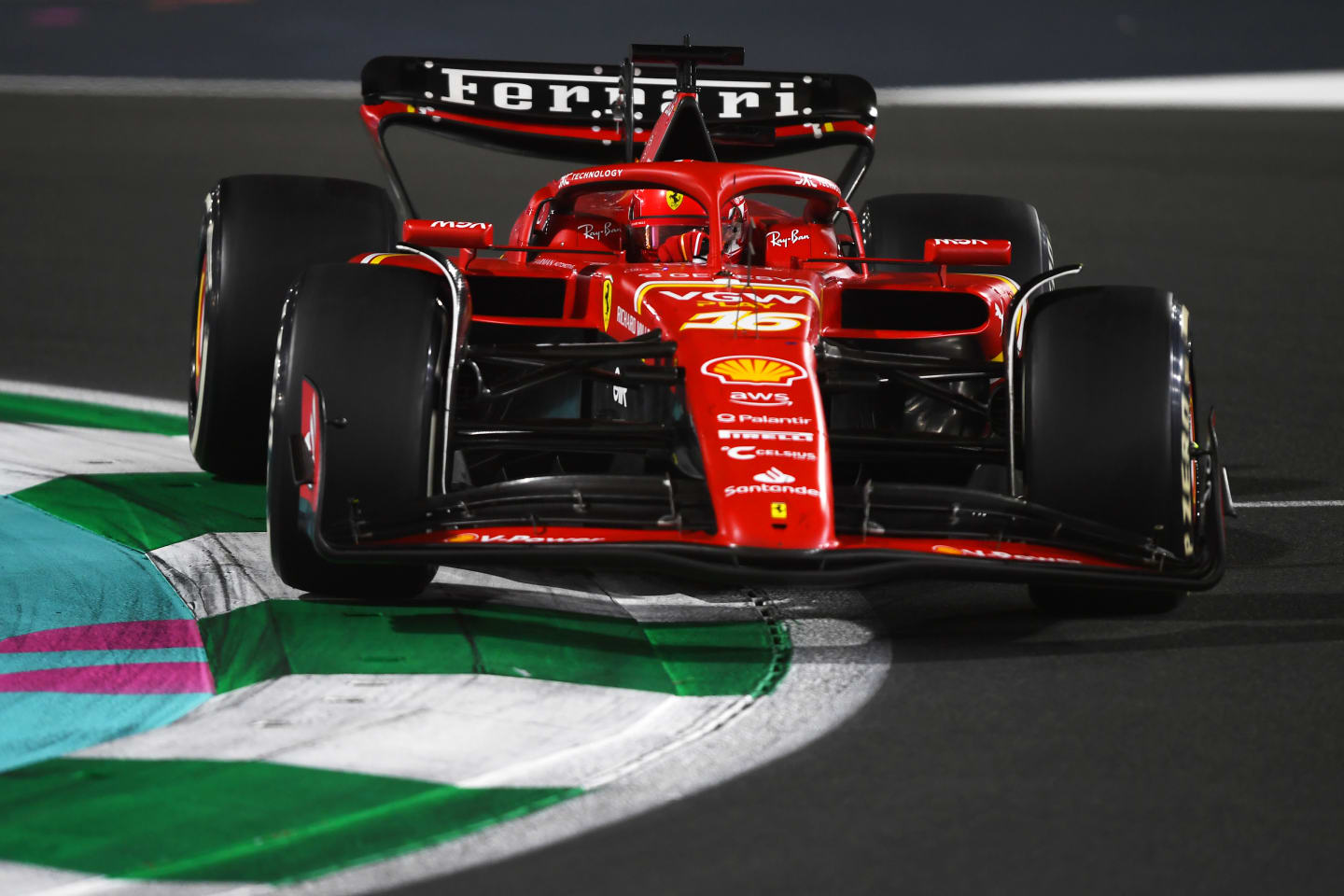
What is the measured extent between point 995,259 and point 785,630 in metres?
1.46

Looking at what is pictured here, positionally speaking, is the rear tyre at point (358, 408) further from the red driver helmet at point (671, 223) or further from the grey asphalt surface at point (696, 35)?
the grey asphalt surface at point (696, 35)

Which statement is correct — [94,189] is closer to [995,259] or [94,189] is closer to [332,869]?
[995,259]

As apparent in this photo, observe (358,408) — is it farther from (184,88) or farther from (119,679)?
(184,88)

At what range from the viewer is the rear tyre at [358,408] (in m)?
4.75

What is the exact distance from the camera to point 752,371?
16.1ft

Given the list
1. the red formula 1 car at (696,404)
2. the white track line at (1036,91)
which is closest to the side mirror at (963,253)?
the red formula 1 car at (696,404)

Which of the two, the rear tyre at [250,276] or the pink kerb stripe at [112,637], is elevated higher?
the rear tyre at [250,276]

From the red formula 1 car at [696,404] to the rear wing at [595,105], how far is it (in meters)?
1.08

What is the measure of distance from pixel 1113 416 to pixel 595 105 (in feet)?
11.8

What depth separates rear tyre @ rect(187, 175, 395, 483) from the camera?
258 inches

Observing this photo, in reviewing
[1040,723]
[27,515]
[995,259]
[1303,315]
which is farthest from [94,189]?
[1040,723]

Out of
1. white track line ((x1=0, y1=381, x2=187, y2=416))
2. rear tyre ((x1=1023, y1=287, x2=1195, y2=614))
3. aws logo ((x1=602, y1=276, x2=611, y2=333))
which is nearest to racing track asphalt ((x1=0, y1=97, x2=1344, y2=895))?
white track line ((x1=0, y1=381, x2=187, y2=416))

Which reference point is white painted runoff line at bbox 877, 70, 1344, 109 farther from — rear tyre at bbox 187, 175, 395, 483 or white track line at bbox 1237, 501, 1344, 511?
rear tyre at bbox 187, 175, 395, 483

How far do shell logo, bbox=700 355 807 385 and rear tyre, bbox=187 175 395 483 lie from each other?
218cm
